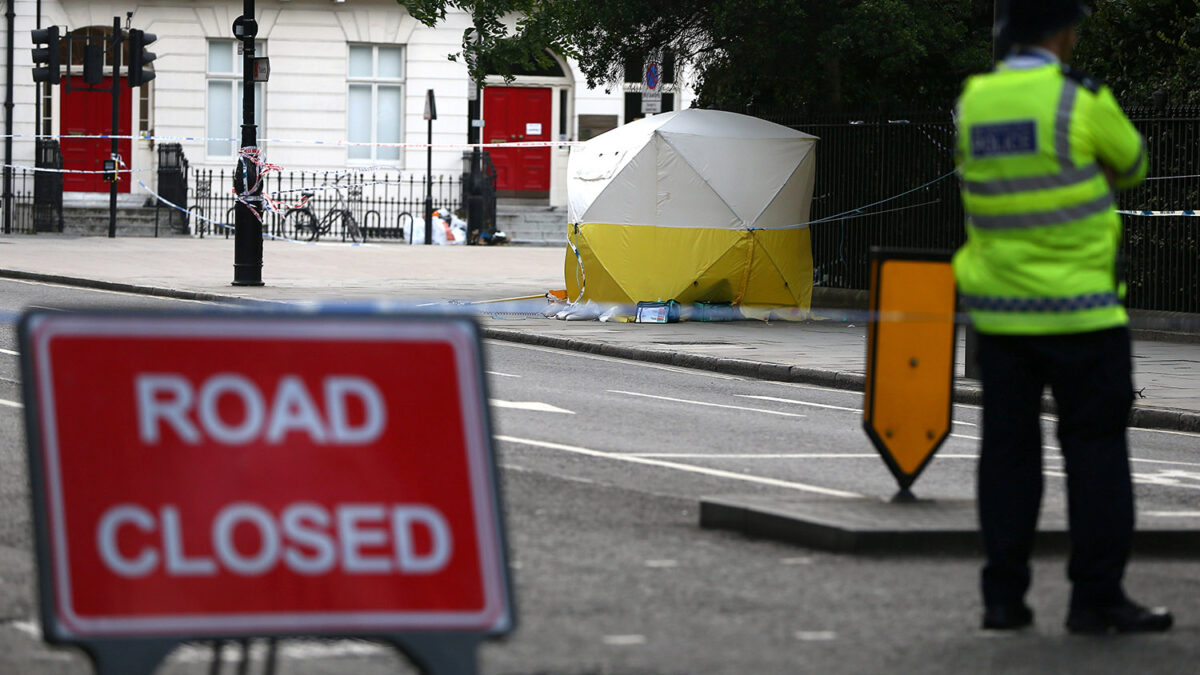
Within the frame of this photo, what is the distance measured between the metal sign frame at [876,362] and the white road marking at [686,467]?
0.72 metres

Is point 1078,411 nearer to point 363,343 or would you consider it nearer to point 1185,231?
point 363,343

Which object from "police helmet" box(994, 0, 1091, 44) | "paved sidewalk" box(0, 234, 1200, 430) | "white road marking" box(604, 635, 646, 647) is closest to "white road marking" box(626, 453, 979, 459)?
"paved sidewalk" box(0, 234, 1200, 430)

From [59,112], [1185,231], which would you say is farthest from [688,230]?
[59,112]

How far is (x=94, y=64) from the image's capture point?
33.9m

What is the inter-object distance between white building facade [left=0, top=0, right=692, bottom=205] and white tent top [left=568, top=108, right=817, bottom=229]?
17.9 meters

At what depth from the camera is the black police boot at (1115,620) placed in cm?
569

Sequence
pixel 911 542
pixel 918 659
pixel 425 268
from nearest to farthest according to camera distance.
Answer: pixel 918 659
pixel 911 542
pixel 425 268

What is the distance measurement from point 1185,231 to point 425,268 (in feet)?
41.4

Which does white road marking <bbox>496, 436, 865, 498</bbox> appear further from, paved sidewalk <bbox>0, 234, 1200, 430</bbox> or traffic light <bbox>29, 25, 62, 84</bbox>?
traffic light <bbox>29, 25, 62, 84</bbox>

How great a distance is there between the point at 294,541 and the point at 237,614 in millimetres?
195

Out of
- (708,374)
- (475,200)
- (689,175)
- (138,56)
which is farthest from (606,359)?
(475,200)

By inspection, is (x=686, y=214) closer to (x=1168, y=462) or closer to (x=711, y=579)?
(x=1168, y=462)

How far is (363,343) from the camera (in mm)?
4262

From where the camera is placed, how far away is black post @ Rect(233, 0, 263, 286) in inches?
871
